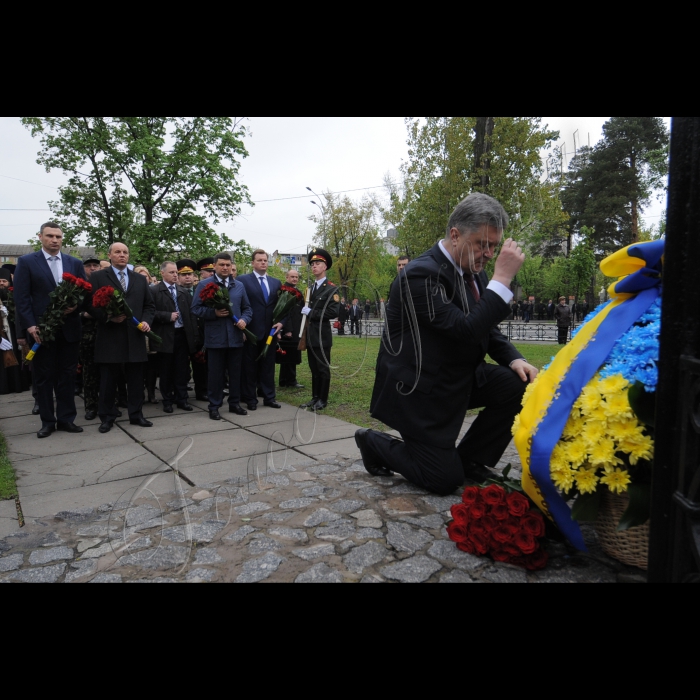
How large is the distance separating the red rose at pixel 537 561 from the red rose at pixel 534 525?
0.28ft

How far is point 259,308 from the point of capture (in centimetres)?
851

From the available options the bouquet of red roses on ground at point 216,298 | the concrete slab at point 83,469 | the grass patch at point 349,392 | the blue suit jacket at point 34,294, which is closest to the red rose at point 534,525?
the concrete slab at point 83,469

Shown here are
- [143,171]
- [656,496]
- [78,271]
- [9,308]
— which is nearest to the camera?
[656,496]

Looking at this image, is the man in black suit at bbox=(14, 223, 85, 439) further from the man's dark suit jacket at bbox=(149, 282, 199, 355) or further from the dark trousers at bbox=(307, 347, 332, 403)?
the dark trousers at bbox=(307, 347, 332, 403)

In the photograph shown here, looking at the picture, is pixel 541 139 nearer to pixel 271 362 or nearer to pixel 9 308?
pixel 271 362

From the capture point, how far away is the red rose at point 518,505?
2.93m

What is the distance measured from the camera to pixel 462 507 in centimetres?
314

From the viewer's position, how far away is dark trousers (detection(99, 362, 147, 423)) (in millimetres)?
6863

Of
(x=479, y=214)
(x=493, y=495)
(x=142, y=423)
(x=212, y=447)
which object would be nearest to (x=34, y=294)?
(x=142, y=423)

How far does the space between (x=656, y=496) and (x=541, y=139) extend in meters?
18.0

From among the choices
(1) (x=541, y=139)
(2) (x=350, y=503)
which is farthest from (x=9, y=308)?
(1) (x=541, y=139)

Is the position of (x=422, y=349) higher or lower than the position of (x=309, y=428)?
higher

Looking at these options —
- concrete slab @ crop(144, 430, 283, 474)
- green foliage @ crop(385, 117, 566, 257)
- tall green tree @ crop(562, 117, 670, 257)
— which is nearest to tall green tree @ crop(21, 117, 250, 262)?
green foliage @ crop(385, 117, 566, 257)

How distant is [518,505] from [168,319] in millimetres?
6255
